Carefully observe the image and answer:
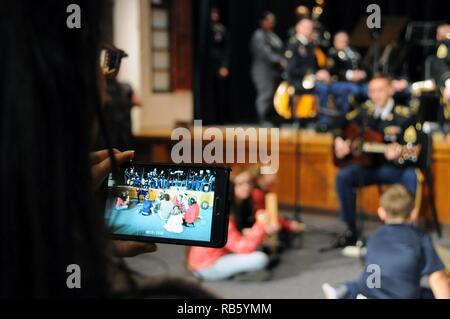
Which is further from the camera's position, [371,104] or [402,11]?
[402,11]

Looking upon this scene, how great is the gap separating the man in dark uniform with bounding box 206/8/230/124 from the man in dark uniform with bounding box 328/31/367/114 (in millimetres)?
1348

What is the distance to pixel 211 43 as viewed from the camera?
8156mm

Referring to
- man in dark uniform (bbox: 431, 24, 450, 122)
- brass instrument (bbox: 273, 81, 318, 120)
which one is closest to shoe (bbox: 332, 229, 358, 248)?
man in dark uniform (bbox: 431, 24, 450, 122)

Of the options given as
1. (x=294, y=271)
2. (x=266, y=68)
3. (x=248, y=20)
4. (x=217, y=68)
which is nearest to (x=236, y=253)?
(x=294, y=271)

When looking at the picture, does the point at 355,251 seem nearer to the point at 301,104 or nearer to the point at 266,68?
the point at 301,104

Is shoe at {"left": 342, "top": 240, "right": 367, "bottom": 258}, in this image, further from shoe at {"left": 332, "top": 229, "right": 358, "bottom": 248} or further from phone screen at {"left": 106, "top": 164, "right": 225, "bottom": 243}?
phone screen at {"left": 106, "top": 164, "right": 225, "bottom": 243}

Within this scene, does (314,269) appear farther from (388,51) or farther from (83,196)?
(83,196)

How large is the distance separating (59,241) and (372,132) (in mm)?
3881

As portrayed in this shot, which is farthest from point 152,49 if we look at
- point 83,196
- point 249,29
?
point 83,196

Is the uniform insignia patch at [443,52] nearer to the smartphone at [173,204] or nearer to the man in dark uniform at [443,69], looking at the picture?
the man in dark uniform at [443,69]

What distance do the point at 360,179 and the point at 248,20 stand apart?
199 inches

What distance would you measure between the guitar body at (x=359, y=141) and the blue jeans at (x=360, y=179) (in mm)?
43

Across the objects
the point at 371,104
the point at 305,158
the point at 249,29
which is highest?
the point at 249,29

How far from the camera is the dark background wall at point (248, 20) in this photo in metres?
8.30
